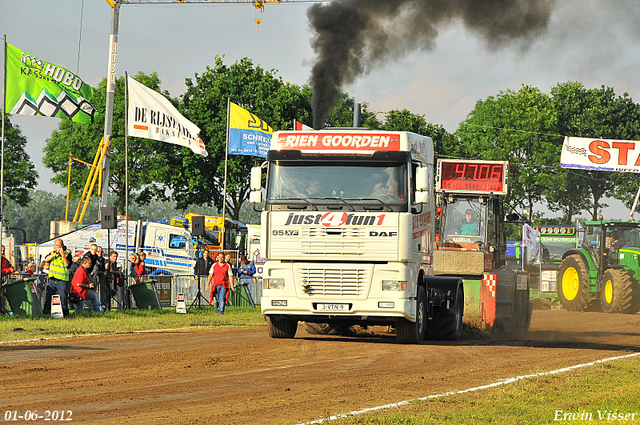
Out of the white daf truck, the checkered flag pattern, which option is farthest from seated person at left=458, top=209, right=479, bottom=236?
the white daf truck

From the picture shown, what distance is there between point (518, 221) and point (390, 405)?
12.7m

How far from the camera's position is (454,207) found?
19453mm

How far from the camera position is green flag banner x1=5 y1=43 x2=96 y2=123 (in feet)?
64.7

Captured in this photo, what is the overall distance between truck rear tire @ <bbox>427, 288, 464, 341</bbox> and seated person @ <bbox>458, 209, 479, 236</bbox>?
344cm

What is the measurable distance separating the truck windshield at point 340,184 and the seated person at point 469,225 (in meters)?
6.21

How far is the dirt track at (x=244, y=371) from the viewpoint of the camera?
7.64 metres

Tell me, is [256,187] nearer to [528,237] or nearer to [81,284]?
[81,284]

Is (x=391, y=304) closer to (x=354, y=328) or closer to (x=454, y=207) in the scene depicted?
(x=354, y=328)

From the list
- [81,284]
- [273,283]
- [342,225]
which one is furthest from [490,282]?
[81,284]

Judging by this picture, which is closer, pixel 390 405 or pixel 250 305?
pixel 390 405

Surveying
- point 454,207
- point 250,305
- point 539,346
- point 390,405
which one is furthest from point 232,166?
point 390,405

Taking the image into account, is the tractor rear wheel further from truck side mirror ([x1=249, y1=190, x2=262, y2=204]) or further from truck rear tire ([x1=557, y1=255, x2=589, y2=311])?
truck rear tire ([x1=557, y1=255, x2=589, y2=311])

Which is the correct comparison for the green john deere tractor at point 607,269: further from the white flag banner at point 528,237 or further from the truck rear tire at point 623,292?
the white flag banner at point 528,237

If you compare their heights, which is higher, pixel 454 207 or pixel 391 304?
pixel 454 207
